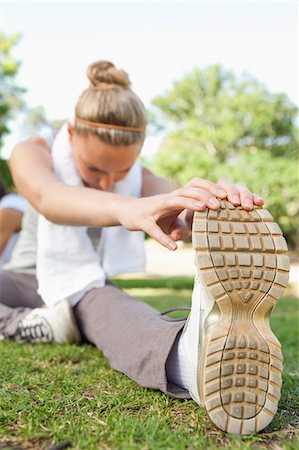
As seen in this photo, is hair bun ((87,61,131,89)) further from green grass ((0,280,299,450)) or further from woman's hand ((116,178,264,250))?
green grass ((0,280,299,450))

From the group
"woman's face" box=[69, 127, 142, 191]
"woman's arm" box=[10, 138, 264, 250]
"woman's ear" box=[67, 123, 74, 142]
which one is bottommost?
"woman's arm" box=[10, 138, 264, 250]

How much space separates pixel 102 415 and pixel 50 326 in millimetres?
1113

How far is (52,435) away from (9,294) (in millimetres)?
1559

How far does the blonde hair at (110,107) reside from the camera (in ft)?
7.70

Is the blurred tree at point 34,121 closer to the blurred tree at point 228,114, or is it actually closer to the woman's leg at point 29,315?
the blurred tree at point 228,114

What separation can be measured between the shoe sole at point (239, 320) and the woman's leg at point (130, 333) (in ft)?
0.89

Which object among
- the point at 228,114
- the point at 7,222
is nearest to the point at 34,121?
the point at 228,114

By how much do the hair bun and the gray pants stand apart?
2.95 feet

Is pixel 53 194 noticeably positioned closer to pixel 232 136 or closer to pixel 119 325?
pixel 119 325

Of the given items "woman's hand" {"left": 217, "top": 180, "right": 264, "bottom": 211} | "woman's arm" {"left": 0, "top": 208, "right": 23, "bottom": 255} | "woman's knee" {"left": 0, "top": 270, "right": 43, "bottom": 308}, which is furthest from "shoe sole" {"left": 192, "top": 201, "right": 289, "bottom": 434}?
"woman's arm" {"left": 0, "top": 208, "right": 23, "bottom": 255}

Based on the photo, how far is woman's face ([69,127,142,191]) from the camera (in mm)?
2357

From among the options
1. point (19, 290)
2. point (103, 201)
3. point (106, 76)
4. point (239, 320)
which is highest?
point (106, 76)

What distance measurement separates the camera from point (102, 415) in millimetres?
1445

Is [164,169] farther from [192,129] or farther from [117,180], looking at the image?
[117,180]
